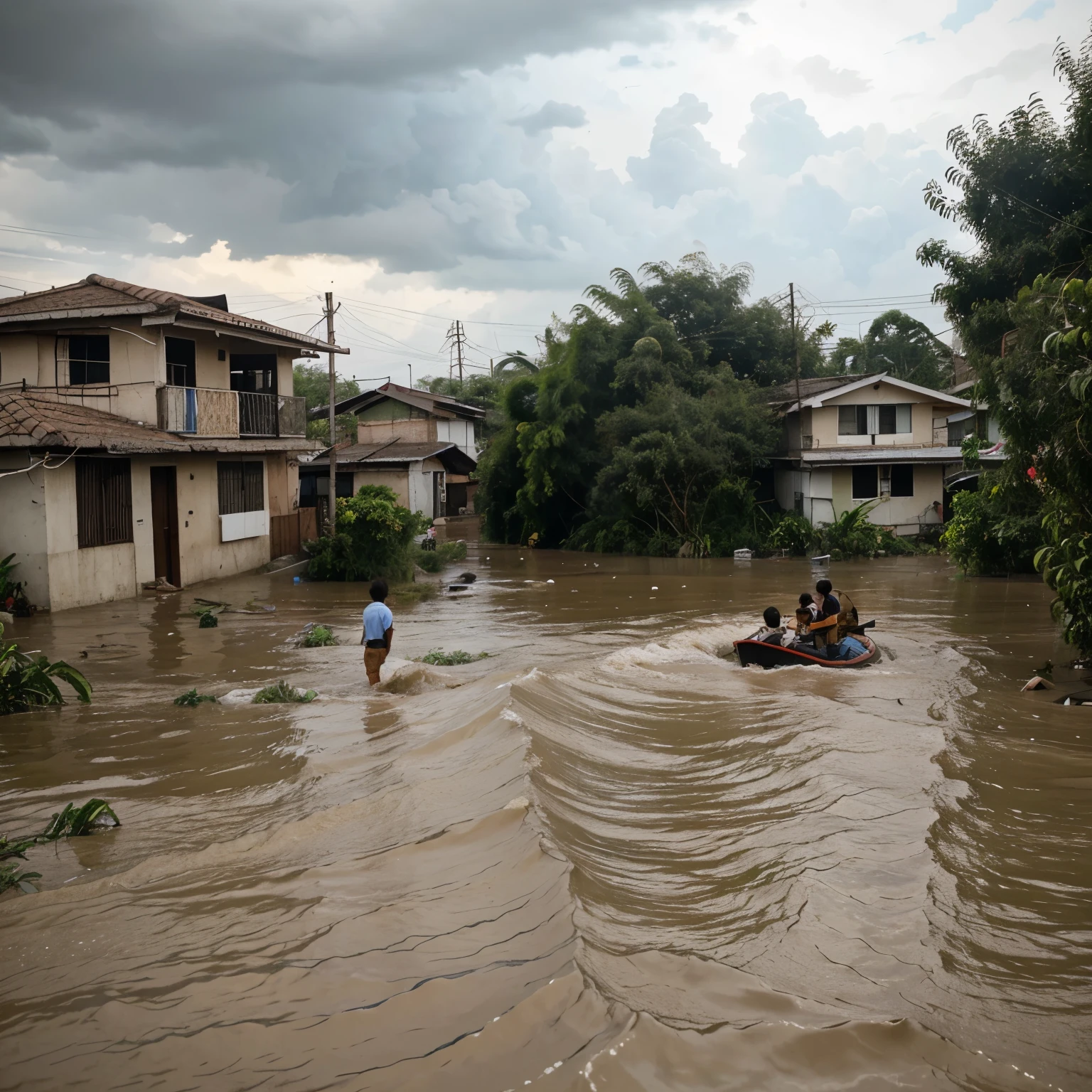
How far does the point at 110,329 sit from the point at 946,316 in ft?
63.6

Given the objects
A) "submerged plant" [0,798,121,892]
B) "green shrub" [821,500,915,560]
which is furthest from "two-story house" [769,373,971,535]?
"submerged plant" [0,798,121,892]

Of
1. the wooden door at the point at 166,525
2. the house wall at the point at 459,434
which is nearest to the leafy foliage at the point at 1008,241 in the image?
the wooden door at the point at 166,525

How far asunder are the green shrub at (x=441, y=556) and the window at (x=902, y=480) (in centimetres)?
1407

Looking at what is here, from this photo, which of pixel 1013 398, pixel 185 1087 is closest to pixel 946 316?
pixel 1013 398

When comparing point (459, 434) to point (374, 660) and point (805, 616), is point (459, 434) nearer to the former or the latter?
point (805, 616)

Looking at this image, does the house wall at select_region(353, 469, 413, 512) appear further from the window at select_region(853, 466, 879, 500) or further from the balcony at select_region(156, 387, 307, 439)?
the window at select_region(853, 466, 879, 500)

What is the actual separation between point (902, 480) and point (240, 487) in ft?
67.5

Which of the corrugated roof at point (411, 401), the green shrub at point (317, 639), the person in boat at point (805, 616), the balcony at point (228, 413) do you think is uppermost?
the corrugated roof at point (411, 401)

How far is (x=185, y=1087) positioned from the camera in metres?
3.77

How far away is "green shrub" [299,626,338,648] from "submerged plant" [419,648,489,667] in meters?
1.77

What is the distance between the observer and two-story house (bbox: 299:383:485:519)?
3834cm

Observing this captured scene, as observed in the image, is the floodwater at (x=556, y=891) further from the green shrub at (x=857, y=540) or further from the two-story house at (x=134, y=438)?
the green shrub at (x=857, y=540)

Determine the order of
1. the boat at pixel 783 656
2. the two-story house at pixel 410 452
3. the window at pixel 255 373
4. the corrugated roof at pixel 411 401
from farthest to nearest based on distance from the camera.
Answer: the corrugated roof at pixel 411 401, the two-story house at pixel 410 452, the window at pixel 255 373, the boat at pixel 783 656

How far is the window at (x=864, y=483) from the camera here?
3159 cm
